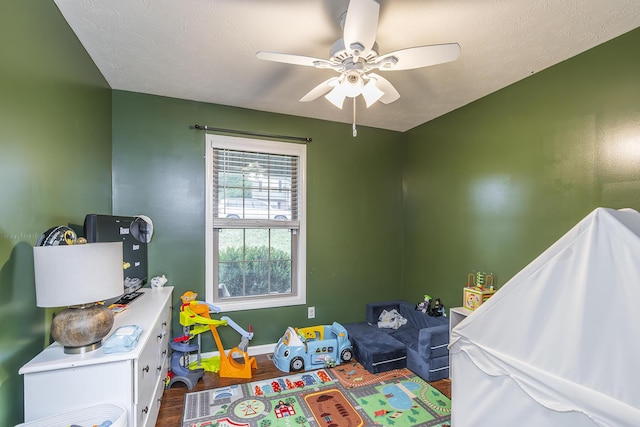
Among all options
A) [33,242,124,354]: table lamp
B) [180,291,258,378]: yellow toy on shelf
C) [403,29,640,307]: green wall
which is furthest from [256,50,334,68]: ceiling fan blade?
[180,291,258,378]: yellow toy on shelf

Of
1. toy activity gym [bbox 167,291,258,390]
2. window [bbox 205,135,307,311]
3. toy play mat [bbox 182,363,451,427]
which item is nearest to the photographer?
toy play mat [bbox 182,363,451,427]

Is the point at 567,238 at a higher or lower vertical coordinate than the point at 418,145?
lower

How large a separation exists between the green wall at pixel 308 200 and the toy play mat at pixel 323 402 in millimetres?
712

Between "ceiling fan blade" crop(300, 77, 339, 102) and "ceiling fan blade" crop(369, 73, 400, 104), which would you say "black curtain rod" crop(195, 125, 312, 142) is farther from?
"ceiling fan blade" crop(369, 73, 400, 104)

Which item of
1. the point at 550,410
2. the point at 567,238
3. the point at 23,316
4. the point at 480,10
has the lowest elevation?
the point at 550,410

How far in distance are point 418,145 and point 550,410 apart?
3.10m

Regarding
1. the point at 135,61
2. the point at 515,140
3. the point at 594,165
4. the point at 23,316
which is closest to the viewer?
the point at 23,316

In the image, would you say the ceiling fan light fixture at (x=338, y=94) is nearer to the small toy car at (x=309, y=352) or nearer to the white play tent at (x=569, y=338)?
the white play tent at (x=569, y=338)

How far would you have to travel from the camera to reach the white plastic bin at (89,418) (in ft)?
4.04

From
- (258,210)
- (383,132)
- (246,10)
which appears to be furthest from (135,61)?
(383,132)

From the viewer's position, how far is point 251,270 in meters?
3.24

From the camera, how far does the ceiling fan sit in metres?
1.35

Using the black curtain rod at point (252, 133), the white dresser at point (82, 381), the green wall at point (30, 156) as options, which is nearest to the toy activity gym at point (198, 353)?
the white dresser at point (82, 381)

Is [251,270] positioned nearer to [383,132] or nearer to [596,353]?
[383,132]
